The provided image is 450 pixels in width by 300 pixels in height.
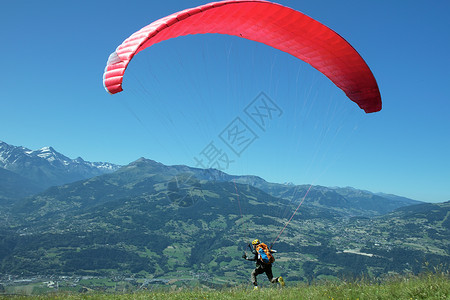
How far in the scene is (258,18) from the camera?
11297 mm

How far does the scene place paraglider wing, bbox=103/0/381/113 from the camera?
313 inches

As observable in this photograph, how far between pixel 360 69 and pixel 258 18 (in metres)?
4.89

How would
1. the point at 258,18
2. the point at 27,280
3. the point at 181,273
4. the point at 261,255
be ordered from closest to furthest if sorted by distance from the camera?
the point at 261,255, the point at 258,18, the point at 27,280, the point at 181,273

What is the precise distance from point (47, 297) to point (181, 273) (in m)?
206

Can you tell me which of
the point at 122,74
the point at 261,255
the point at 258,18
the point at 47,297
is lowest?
the point at 47,297

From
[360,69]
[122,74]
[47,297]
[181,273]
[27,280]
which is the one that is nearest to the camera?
[122,74]

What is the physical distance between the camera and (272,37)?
41.6ft

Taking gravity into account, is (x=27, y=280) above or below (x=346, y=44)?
below

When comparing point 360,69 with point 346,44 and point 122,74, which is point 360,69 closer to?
point 346,44

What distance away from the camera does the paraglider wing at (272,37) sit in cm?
796

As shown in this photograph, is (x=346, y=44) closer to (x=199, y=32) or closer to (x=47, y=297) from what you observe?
(x=199, y=32)

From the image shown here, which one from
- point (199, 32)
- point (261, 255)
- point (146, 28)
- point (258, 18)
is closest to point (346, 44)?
point (258, 18)

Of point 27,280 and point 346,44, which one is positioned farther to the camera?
point 27,280

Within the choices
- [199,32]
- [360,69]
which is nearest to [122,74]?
[199,32]
